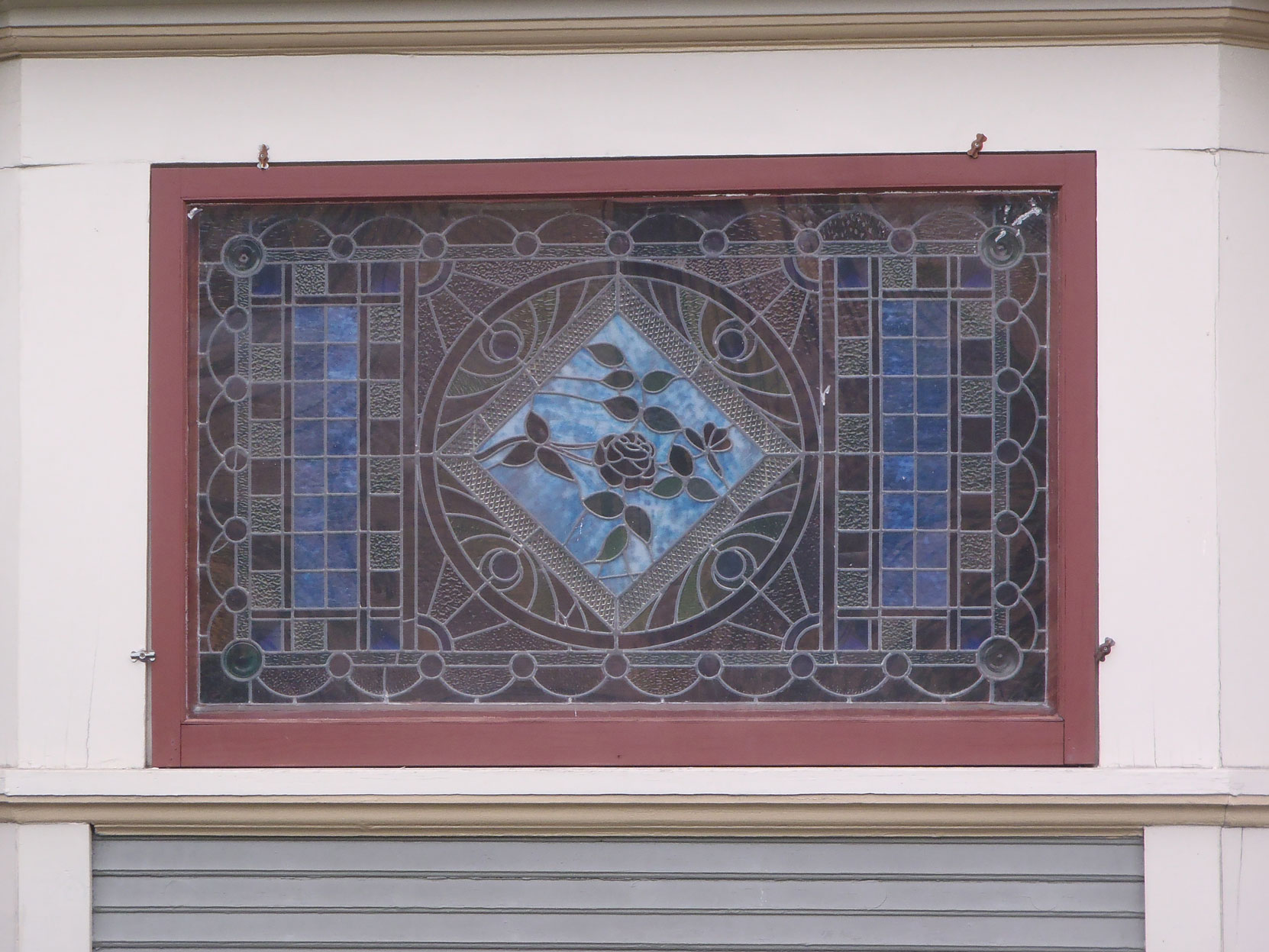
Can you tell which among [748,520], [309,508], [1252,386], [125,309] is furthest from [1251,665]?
[125,309]

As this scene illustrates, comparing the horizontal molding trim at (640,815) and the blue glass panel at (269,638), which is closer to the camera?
the horizontal molding trim at (640,815)

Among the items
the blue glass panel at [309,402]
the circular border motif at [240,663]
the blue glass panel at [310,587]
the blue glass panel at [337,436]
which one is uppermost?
the blue glass panel at [309,402]

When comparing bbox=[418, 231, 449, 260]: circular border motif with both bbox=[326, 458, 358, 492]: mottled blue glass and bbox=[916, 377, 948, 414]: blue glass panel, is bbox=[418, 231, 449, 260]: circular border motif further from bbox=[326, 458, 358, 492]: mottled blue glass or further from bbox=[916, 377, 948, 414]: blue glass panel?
bbox=[916, 377, 948, 414]: blue glass panel

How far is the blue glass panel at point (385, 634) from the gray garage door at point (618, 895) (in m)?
0.52

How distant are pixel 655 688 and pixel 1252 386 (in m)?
1.76

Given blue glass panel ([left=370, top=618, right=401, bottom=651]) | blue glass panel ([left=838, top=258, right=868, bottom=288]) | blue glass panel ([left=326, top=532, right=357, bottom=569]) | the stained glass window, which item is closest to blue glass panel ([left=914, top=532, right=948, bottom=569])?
the stained glass window

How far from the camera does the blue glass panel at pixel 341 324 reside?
3006mm

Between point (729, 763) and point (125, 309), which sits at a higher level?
point (125, 309)

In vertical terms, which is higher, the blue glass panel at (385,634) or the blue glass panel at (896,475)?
the blue glass panel at (896,475)

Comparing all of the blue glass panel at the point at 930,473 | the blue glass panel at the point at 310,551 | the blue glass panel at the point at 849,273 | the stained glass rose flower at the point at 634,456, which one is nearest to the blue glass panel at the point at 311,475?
the blue glass panel at the point at 310,551

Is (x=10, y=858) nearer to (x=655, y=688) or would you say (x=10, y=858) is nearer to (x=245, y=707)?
(x=245, y=707)

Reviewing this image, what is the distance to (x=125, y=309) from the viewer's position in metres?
2.95

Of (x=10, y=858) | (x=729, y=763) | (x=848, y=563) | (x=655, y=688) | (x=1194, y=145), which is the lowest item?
(x=10, y=858)

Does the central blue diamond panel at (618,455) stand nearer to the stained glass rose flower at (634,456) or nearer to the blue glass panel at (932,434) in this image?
the stained glass rose flower at (634,456)
